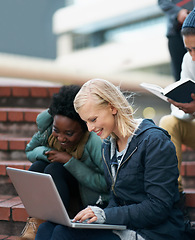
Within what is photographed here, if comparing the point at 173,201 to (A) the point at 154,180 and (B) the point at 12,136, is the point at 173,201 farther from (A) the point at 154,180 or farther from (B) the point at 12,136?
(B) the point at 12,136

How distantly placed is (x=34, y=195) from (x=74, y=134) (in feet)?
1.44

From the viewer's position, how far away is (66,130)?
220cm

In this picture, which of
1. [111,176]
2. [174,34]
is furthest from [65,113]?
[174,34]

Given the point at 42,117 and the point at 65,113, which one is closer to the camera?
the point at 65,113

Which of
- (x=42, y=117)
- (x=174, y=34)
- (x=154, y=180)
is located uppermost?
(x=174, y=34)

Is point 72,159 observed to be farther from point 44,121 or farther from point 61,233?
point 61,233

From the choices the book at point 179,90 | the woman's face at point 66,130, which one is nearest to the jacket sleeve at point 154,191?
the book at point 179,90

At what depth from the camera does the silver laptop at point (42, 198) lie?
1.71 m

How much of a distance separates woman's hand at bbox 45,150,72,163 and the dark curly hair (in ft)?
0.56

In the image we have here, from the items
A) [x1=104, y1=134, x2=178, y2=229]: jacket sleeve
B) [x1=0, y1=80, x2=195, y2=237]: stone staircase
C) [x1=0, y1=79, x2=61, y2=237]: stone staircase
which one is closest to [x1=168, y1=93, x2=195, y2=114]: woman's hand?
[x1=104, y1=134, x2=178, y2=229]: jacket sleeve

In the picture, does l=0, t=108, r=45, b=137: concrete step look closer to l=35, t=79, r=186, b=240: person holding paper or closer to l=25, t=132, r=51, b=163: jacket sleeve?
l=25, t=132, r=51, b=163: jacket sleeve

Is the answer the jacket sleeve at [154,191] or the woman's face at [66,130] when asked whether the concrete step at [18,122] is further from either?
the jacket sleeve at [154,191]

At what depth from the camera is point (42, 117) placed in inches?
94.3

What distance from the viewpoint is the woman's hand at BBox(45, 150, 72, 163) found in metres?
2.26
